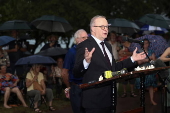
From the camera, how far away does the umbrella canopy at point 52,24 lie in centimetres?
1360

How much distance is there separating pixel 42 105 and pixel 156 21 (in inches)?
241

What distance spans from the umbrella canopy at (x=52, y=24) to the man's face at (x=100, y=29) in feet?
29.8

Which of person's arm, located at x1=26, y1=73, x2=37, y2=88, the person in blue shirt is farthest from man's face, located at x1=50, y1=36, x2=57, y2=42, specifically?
the person in blue shirt

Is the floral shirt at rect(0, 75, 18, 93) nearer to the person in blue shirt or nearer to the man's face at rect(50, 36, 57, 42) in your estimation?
the man's face at rect(50, 36, 57, 42)

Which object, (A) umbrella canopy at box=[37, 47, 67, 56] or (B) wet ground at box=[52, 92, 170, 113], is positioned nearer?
(B) wet ground at box=[52, 92, 170, 113]

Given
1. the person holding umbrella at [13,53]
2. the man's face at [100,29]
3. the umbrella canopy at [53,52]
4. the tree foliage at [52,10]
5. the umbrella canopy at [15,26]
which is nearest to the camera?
the man's face at [100,29]

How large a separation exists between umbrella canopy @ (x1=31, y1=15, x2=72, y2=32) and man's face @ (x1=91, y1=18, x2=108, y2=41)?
908 cm

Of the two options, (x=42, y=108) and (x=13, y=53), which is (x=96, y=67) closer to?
(x=42, y=108)

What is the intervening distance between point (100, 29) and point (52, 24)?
9.82 m

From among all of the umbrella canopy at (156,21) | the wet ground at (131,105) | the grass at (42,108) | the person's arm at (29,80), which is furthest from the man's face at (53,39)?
the umbrella canopy at (156,21)

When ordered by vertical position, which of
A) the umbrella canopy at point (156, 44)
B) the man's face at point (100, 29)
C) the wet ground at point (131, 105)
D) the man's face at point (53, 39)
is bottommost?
the wet ground at point (131, 105)

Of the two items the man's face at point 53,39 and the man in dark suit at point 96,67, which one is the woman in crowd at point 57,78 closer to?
the man's face at point 53,39

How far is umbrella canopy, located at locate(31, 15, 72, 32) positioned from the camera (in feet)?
44.6

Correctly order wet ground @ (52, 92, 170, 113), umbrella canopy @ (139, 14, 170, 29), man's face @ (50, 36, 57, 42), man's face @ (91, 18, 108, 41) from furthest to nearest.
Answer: umbrella canopy @ (139, 14, 170, 29) < man's face @ (50, 36, 57, 42) < wet ground @ (52, 92, 170, 113) < man's face @ (91, 18, 108, 41)
